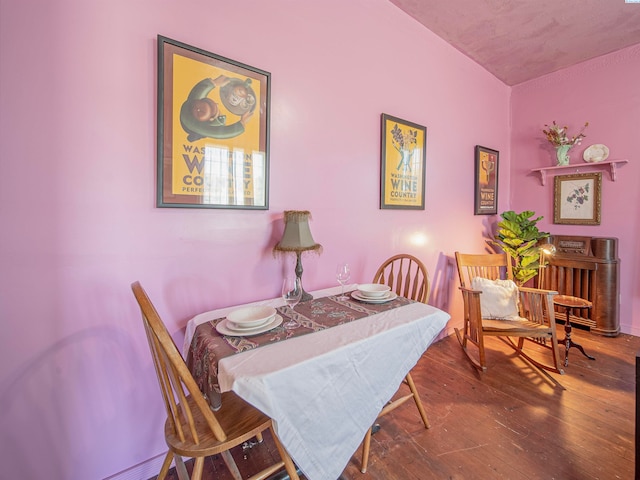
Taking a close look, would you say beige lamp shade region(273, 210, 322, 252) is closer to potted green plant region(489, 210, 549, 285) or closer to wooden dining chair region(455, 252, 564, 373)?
wooden dining chair region(455, 252, 564, 373)

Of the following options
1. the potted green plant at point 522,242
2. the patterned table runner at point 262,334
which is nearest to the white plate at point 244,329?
the patterned table runner at point 262,334

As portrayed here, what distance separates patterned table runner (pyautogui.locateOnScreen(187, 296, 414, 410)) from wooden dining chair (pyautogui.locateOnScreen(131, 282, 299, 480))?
91 mm

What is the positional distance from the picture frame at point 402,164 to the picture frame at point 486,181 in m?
0.97

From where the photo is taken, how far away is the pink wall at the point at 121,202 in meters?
1.15

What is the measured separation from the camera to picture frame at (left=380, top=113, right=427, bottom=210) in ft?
7.78

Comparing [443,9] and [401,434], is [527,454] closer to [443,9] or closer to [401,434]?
[401,434]

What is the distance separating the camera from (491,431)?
1677mm

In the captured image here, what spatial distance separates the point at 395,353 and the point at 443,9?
2.73 meters

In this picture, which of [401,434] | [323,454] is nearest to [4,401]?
[323,454]

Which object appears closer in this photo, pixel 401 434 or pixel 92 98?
pixel 92 98

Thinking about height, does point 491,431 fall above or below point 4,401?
below

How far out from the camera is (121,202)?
1.34 m

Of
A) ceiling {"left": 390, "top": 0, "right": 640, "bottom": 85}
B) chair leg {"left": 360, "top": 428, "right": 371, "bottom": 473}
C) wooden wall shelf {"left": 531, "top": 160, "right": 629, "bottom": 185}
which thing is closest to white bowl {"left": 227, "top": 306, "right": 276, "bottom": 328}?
chair leg {"left": 360, "top": 428, "right": 371, "bottom": 473}

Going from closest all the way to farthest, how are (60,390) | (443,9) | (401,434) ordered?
(60,390)
(401,434)
(443,9)
